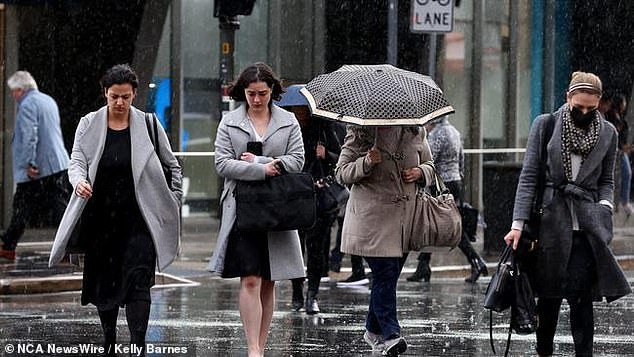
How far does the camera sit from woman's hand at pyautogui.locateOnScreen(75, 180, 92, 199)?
8375mm

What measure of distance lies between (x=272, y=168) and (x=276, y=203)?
20cm

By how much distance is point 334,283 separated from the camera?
587 inches

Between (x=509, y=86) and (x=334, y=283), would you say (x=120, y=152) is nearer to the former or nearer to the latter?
(x=334, y=283)

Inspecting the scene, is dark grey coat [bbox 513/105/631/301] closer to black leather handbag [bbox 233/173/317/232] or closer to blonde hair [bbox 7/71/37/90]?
black leather handbag [bbox 233/173/317/232]

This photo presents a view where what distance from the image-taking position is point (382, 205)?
9.45 metres

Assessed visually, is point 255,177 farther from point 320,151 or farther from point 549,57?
point 549,57

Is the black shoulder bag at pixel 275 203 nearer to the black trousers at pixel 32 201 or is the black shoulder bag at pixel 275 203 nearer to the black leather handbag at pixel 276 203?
the black leather handbag at pixel 276 203

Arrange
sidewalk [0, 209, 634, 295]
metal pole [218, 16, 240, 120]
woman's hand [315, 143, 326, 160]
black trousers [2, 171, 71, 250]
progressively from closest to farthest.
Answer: woman's hand [315, 143, 326, 160]
sidewalk [0, 209, 634, 295]
black trousers [2, 171, 71, 250]
metal pole [218, 16, 240, 120]

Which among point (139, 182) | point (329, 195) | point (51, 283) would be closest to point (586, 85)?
point (139, 182)

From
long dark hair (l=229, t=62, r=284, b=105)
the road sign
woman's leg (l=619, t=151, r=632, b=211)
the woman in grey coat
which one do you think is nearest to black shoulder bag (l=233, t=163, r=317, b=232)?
long dark hair (l=229, t=62, r=284, b=105)

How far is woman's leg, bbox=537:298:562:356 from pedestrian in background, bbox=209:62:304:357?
1424 millimetres

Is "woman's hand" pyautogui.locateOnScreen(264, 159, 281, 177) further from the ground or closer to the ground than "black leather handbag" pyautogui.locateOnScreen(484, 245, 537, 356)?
further from the ground

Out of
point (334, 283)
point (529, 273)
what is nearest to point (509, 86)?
point (334, 283)

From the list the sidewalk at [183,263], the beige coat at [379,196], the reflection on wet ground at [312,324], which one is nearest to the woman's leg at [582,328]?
the reflection on wet ground at [312,324]
